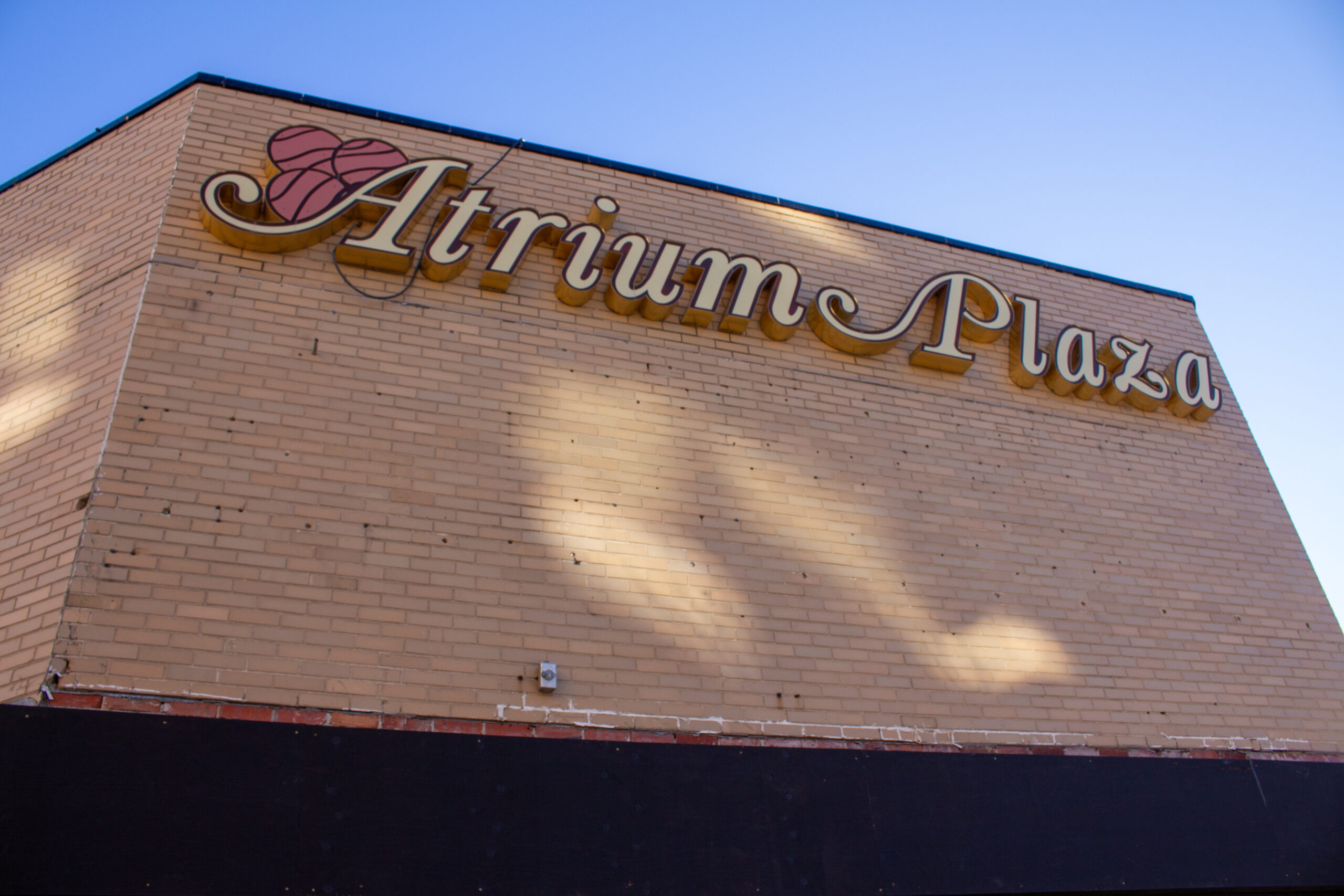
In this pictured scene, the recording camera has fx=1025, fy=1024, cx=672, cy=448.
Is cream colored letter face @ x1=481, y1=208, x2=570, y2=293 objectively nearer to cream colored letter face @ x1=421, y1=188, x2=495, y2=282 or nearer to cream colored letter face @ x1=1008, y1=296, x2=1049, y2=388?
cream colored letter face @ x1=421, y1=188, x2=495, y2=282

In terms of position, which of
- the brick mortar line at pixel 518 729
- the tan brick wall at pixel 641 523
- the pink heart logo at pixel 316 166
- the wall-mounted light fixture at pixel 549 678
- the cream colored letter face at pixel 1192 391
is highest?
the pink heart logo at pixel 316 166

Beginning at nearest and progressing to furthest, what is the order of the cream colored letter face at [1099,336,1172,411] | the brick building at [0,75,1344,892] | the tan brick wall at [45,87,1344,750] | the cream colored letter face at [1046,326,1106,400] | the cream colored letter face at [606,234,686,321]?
the brick building at [0,75,1344,892]
the tan brick wall at [45,87,1344,750]
the cream colored letter face at [606,234,686,321]
the cream colored letter face at [1046,326,1106,400]
the cream colored letter face at [1099,336,1172,411]

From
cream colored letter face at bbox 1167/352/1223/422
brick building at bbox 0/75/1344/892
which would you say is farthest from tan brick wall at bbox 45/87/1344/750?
cream colored letter face at bbox 1167/352/1223/422

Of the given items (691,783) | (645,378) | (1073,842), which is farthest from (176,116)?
(1073,842)

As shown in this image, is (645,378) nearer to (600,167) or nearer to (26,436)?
(600,167)

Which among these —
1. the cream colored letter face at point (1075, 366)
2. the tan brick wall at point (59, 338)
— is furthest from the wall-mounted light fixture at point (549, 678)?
the cream colored letter face at point (1075, 366)

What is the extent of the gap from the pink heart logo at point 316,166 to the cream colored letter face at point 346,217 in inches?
3.9

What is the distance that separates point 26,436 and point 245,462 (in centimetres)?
147

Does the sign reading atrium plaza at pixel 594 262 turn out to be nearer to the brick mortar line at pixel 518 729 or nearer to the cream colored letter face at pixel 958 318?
the cream colored letter face at pixel 958 318

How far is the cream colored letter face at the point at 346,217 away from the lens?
23.0 ft

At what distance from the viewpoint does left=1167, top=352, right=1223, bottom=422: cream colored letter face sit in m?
9.71

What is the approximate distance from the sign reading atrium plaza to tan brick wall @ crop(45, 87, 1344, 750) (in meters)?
0.17

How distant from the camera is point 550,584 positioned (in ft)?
20.7

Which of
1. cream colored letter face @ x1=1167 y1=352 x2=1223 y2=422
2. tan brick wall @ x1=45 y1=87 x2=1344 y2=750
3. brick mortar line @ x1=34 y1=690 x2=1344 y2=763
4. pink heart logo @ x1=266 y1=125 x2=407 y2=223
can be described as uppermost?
pink heart logo @ x1=266 y1=125 x2=407 y2=223
